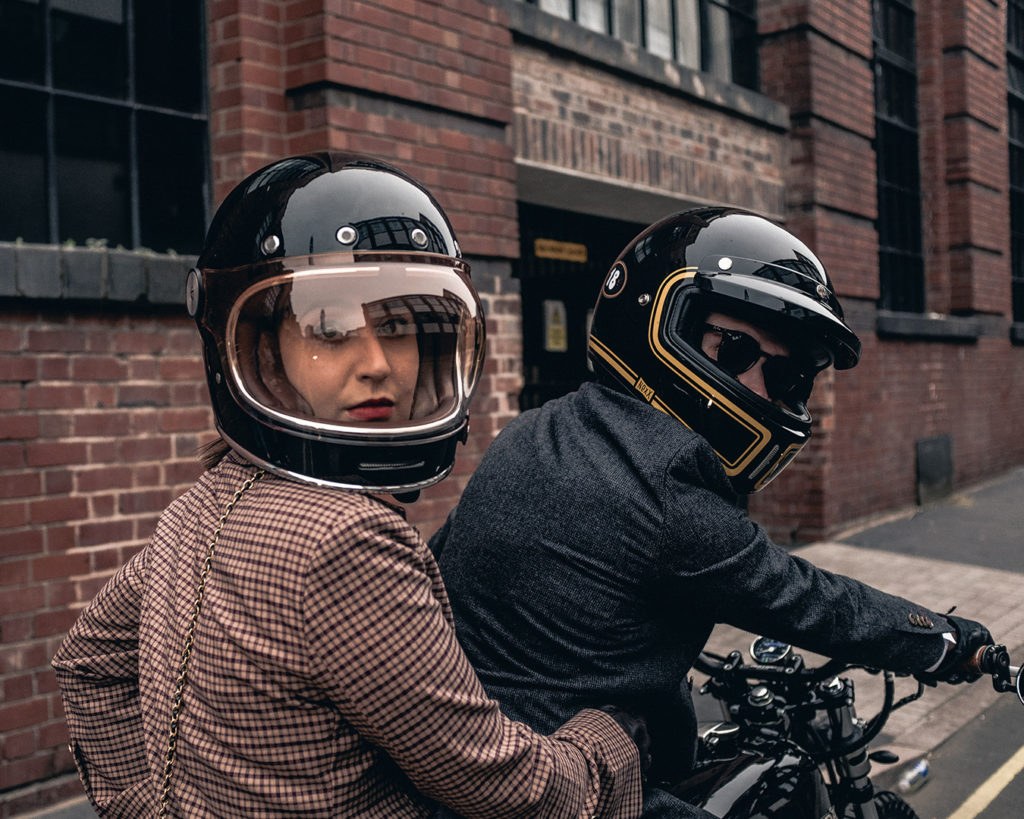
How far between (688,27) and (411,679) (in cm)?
725

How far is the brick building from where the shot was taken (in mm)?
3689

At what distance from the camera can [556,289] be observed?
24.5 ft

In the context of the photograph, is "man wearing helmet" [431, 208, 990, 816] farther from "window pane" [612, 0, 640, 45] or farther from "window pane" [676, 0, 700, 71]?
"window pane" [676, 0, 700, 71]

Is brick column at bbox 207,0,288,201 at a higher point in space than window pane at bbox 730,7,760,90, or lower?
lower

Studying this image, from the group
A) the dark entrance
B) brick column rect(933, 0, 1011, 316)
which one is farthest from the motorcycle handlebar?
brick column rect(933, 0, 1011, 316)

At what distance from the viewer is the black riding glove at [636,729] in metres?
1.66

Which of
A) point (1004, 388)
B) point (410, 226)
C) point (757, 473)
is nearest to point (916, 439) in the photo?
point (1004, 388)

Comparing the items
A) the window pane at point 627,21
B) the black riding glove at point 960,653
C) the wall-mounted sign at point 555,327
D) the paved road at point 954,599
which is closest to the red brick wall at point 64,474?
the black riding glove at point 960,653

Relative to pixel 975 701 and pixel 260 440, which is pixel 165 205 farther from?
pixel 975 701

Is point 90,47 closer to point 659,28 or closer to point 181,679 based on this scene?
point 181,679

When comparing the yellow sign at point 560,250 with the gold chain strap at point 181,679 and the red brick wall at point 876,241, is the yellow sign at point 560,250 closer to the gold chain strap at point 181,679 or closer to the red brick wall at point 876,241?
the red brick wall at point 876,241

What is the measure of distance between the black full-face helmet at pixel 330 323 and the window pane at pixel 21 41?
2.92m

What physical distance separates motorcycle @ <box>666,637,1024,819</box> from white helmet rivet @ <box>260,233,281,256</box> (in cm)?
127

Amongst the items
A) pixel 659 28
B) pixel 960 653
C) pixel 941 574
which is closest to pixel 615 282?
pixel 960 653
